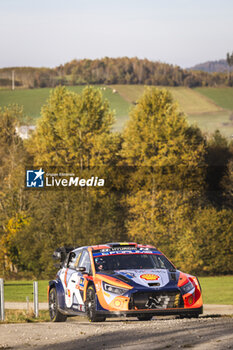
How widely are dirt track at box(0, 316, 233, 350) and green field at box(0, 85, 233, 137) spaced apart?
92.3 meters

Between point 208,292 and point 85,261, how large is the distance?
2974cm

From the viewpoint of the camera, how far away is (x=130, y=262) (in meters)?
15.9

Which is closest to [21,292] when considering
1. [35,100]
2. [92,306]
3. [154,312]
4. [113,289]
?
[92,306]

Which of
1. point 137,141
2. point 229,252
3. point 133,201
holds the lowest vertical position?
point 229,252

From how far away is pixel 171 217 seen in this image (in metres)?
63.6

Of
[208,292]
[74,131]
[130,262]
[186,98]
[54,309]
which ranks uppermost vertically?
[186,98]

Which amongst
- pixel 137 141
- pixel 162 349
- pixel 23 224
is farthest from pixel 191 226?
pixel 162 349

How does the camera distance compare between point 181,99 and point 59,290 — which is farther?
point 181,99

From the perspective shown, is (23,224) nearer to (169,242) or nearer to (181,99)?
(169,242)

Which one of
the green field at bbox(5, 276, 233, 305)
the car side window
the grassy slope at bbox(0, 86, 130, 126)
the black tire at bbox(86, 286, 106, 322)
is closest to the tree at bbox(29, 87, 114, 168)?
the green field at bbox(5, 276, 233, 305)

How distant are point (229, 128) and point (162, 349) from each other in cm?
9730

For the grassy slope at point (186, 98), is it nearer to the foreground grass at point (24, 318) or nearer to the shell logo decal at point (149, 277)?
the foreground grass at point (24, 318)

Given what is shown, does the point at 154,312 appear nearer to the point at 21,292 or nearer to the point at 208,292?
the point at 208,292

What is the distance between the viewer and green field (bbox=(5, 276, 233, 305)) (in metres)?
40.1
